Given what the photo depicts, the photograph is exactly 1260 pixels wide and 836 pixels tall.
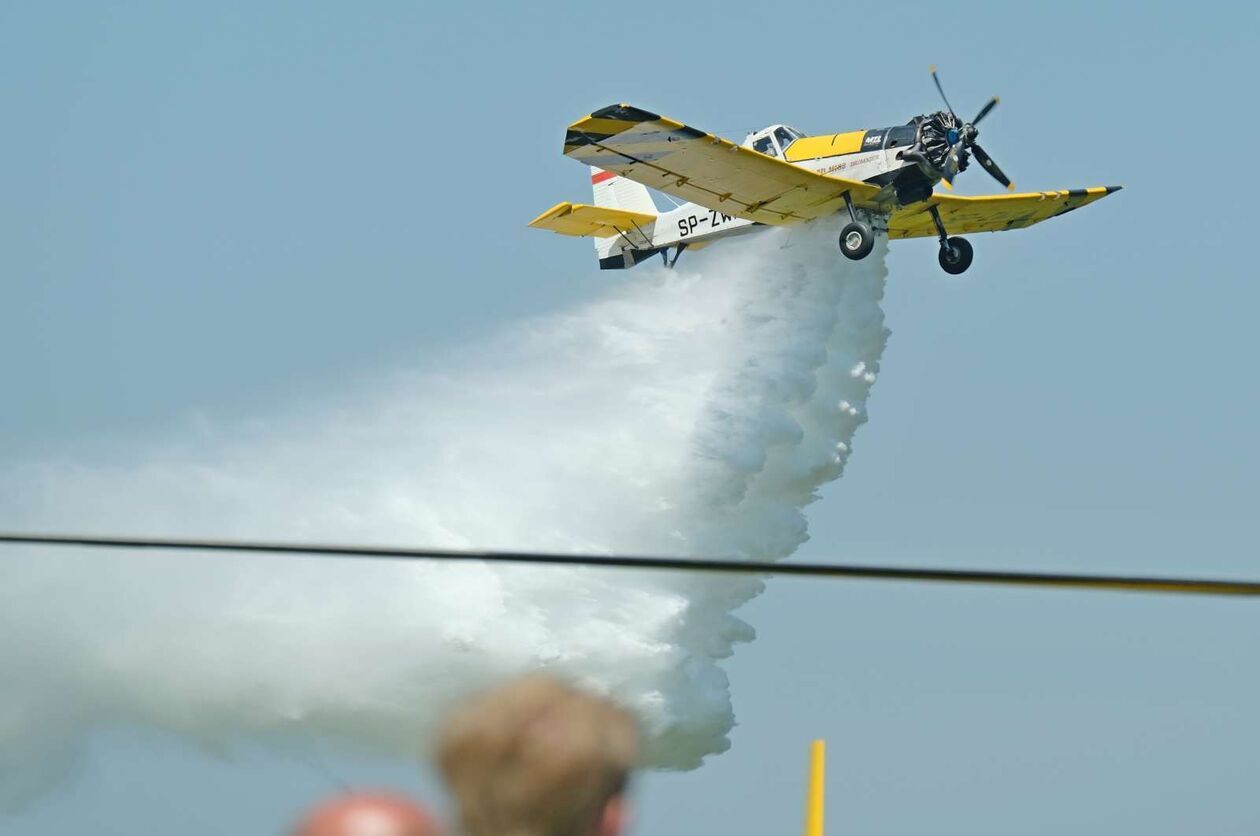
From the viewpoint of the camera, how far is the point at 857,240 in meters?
35.7

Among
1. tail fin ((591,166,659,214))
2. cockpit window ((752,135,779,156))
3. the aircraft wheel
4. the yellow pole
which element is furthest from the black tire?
the yellow pole

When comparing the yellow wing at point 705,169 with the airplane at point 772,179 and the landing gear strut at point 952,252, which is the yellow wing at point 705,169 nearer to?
the airplane at point 772,179

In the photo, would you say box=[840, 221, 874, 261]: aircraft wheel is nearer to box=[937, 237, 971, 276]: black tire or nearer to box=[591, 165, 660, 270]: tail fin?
box=[937, 237, 971, 276]: black tire

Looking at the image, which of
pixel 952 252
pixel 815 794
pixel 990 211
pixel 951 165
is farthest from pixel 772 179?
pixel 815 794

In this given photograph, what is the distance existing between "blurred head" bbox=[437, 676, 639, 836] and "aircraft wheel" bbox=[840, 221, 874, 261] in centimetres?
3338

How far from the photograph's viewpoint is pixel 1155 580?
3.09 meters

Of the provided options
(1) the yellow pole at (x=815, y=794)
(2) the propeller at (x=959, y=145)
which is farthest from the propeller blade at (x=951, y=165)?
(1) the yellow pole at (x=815, y=794)

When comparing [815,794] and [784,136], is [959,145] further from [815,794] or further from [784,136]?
[815,794]

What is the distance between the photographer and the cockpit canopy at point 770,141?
3538 centimetres

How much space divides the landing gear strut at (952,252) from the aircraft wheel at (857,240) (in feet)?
6.65

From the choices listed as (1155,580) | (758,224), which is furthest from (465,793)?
(758,224)

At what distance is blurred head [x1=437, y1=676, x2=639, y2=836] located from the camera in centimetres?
267

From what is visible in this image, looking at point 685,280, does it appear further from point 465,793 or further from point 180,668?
point 465,793

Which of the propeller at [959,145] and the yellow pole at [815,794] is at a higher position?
the propeller at [959,145]
